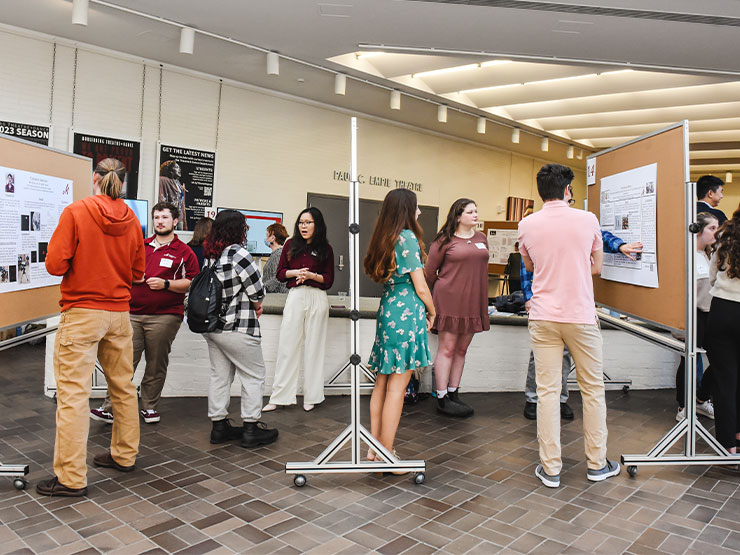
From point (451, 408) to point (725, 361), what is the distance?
6.47 ft

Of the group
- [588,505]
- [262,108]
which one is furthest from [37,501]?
[262,108]

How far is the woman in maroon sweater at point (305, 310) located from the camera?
4.64m

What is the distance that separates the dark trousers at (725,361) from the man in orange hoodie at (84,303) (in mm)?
3414

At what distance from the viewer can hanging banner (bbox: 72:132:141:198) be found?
6727 mm

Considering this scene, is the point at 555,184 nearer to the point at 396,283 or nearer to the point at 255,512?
the point at 396,283

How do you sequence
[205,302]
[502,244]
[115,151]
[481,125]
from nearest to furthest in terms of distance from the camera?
[205,302] → [115,151] → [481,125] → [502,244]

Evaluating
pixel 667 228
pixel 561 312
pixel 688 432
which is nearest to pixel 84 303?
pixel 561 312

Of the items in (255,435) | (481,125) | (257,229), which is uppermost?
(481,125)

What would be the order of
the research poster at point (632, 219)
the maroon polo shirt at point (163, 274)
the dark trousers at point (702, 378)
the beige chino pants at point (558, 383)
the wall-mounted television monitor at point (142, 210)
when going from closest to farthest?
the beige chino pants at point (558, 383) → the research poster at point (632, 219) → the maroon polo shirt at point (163, 274) → the dark trousers at point (702, 378) → the wall-mounted television monitor at point (142, 210)

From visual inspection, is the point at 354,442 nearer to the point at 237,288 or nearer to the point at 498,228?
the point at 237,288

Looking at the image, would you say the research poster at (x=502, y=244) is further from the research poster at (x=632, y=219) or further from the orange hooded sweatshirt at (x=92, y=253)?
the orange hooded sweatshirt at (x=92, y=253)

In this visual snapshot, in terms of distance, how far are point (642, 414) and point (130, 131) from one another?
6343 millimetres

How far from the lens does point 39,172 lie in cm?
342

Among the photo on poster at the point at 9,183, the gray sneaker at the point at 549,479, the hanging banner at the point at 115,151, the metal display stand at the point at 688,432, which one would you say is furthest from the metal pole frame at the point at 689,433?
the hanging banner at the point at 115,151
